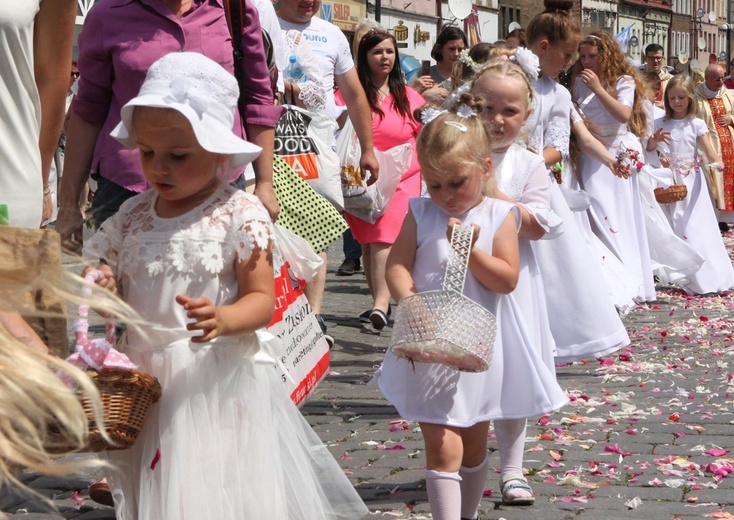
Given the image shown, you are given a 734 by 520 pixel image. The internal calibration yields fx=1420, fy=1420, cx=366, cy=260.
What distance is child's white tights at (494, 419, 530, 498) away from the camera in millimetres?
4984

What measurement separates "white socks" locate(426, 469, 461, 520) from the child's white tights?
691 millimetres

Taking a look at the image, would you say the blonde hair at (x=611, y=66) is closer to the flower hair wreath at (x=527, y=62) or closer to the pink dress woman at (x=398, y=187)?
the pink dress woman at (x=398, y=187)

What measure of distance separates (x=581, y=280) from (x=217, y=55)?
7.82ft

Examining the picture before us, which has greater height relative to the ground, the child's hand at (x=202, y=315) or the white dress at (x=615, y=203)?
the child's hand at (x=202, y=315)

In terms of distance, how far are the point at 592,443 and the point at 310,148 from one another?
217 cm

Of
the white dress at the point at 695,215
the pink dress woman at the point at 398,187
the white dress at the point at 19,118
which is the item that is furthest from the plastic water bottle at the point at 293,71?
the white dress at the point at 695,215

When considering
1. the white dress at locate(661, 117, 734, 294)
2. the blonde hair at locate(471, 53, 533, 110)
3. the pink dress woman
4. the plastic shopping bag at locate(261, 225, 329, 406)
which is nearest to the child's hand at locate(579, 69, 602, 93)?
the pink dress woman

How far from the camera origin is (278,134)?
23.1ft

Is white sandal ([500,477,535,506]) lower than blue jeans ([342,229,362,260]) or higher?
higher

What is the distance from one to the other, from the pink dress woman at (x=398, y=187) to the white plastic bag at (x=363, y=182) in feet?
0.25

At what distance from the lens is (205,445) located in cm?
372

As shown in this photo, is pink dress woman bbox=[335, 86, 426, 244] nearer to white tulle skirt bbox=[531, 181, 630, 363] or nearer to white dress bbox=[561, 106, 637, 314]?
white dress bbox=[561, 106, 637, 314]

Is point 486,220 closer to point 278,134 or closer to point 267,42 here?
point 267,42

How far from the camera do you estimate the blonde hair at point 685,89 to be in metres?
14.6
